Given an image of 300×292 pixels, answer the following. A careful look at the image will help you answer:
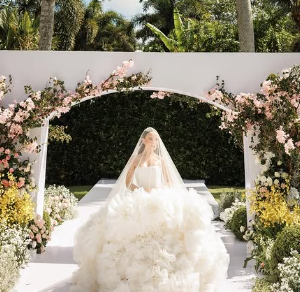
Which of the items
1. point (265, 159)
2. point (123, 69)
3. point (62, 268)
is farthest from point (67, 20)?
point (62, 268)

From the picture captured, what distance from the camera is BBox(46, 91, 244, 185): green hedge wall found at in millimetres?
15891

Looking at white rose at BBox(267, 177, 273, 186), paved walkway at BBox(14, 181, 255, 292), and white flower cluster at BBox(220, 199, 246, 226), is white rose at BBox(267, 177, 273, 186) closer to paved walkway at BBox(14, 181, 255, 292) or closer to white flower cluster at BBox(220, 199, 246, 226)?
paved walkway at BBox(14, 181, 255, 292)

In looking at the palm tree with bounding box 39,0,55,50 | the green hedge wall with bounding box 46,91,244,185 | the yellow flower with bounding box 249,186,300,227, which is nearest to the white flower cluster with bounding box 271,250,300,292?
the yellow flower with bounding box 249,186,300,227

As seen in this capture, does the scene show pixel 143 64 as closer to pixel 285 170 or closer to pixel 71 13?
pixel 285 170

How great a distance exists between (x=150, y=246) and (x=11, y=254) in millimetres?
1741

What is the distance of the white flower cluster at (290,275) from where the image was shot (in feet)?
15.0

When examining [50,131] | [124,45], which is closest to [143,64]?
[50,131]

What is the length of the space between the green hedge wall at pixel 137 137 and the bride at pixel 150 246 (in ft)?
34.9

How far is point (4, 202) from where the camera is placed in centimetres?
597

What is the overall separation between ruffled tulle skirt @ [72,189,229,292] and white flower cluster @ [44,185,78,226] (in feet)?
12.9

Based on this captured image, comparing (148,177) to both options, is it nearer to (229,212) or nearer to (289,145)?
(289,145)

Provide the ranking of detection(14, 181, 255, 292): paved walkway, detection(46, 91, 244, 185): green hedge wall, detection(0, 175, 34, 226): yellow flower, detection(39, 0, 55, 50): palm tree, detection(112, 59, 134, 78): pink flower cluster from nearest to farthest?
detection(14, 181, 255, 292): paved walkway
detection(0, 175, 34, 226): yellow flower
detection(112, 59, 134, 78): pink flower cluster
detection(39, 0, 55, 50): palm tree
detection(46, 91, 244, 185): green hedge wall

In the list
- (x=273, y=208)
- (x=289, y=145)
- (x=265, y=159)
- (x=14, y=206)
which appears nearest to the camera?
(x=289, y=145)

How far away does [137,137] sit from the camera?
16094 millimetres
